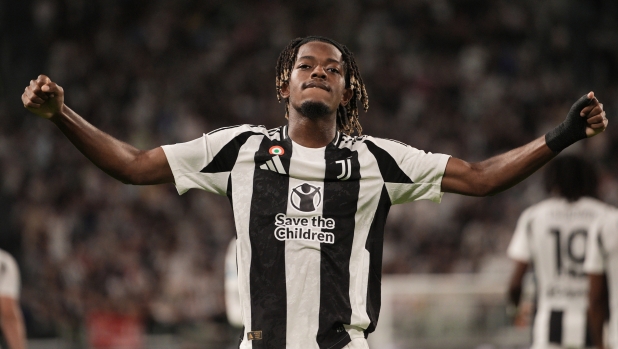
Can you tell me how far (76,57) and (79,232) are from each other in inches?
150

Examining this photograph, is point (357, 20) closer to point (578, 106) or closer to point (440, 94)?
point (440, 94)

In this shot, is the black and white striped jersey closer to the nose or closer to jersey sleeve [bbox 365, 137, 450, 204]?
jersey sleeve [bbox 365, 137, 450, 204]

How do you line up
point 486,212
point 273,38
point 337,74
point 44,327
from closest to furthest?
point 337,74
point 44,327
point 486,212
point 273,38

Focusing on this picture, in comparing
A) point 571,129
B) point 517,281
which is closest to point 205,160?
point 571,129

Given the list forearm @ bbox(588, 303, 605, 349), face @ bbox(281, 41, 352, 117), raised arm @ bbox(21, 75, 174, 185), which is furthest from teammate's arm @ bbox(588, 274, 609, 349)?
raised arm @ bbox(21, 75, 174, 185)

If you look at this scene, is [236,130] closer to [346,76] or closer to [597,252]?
[346,76]

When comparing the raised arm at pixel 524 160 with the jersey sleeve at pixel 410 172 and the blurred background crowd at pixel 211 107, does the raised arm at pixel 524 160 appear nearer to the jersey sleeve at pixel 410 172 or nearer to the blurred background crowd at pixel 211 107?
the jersey sleeve at pixel 410 172

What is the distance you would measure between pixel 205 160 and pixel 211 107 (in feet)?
35.0

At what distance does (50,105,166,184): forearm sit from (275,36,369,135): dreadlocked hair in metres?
0.75

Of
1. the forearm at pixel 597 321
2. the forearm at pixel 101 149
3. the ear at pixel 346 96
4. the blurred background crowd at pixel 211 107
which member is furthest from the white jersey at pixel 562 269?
the blurred background crowd at pixel 211 107

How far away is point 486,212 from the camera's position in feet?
42.8

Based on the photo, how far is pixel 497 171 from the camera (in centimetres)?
354

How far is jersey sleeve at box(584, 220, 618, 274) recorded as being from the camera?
18.2ft

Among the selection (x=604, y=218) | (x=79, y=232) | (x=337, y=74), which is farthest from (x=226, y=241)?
(x=337, y=74)
